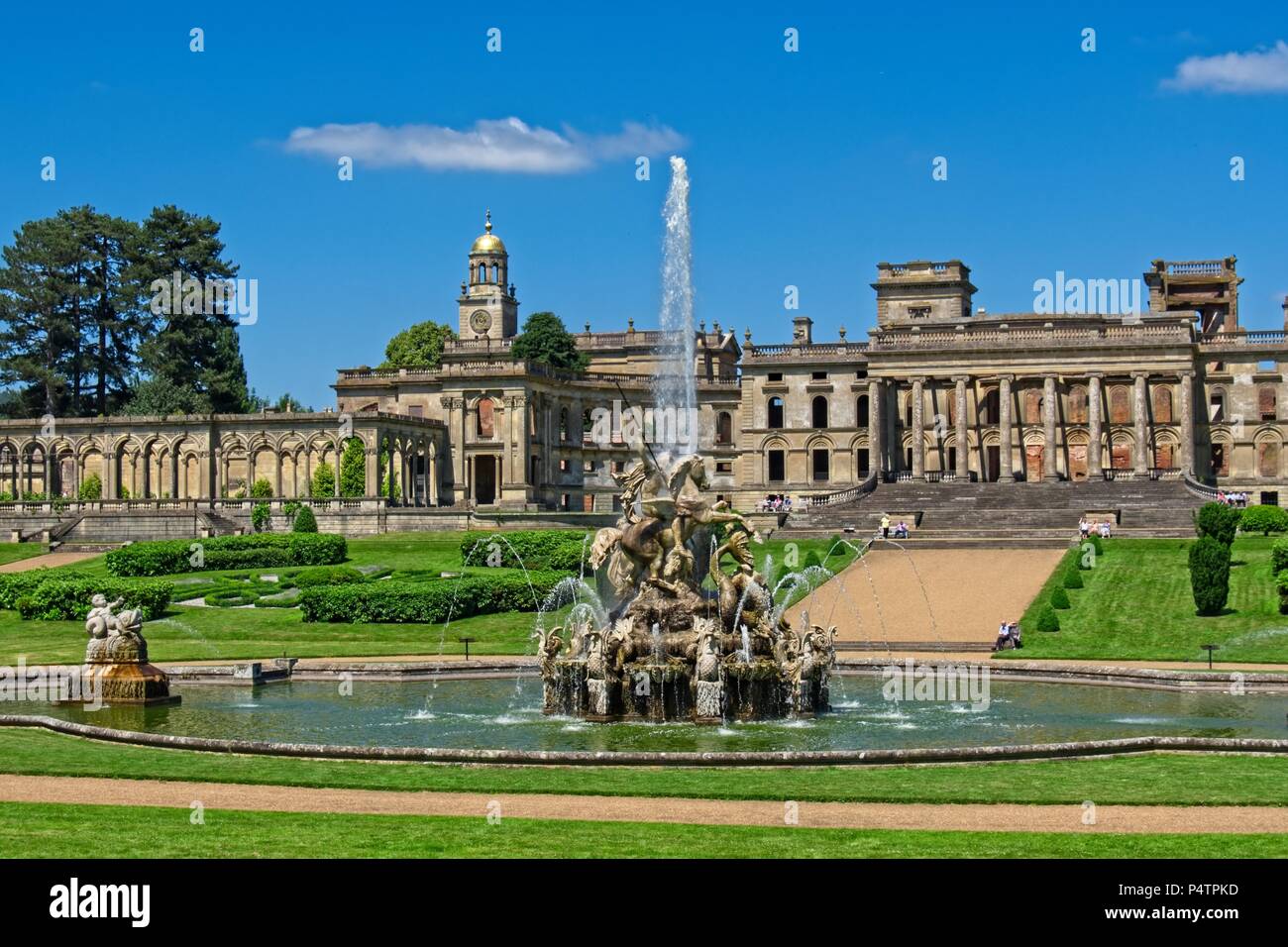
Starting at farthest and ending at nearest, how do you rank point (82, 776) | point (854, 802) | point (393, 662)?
point (393, 662) → point (82, 776) → point (854, 802)

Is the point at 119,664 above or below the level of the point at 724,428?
below

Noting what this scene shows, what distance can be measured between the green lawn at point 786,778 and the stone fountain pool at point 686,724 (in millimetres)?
2224

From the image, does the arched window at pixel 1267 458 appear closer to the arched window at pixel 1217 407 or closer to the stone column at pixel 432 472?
the arched window at pixel 1217 407

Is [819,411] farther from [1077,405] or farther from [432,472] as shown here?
[432,472]

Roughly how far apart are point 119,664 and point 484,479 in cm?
6980

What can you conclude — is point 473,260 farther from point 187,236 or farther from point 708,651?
point 708,651

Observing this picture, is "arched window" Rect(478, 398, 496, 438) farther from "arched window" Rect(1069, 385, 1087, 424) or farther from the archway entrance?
"arched window" Rect(1069, 385, 1087, 424)

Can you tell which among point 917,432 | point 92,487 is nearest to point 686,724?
point 917,432

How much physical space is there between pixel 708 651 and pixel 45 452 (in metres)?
74.5

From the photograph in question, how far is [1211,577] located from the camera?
1858 inches

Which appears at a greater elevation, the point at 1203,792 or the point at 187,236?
the point at 187,236
